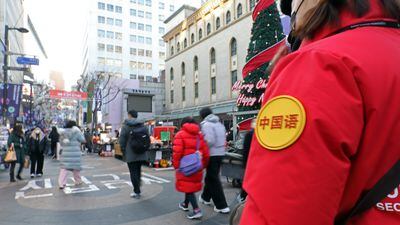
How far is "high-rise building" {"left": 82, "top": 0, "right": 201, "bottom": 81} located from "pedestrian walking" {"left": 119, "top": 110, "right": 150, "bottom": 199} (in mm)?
81321

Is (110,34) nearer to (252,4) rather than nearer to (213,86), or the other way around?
(213,86)

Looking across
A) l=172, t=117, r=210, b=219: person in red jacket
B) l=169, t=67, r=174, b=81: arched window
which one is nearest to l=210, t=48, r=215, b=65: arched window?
l=169, t=67, r=174, b=81: arched window

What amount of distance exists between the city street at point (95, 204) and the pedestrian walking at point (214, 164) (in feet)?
0.77

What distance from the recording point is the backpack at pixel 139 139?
28.9ft

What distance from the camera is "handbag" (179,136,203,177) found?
262 inches

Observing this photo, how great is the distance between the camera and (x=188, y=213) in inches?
283

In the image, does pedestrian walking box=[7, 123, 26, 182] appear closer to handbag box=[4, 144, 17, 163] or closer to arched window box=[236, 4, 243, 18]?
handbag box=[4, 144, 17, 163]

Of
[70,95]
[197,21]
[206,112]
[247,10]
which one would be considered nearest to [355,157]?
[206,112]

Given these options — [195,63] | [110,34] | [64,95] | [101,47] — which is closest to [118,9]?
[110,34]

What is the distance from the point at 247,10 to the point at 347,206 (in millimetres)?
35171

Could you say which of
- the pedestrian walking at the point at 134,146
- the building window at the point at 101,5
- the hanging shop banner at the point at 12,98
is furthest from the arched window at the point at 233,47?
the building window at the point at 101,5

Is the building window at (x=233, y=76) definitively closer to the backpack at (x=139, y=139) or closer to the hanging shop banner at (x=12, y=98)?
the hanging shop banner at (x=12, y=98)

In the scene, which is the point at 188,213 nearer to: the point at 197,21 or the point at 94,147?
the point at 94,147

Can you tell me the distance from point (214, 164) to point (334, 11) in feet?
21.9
